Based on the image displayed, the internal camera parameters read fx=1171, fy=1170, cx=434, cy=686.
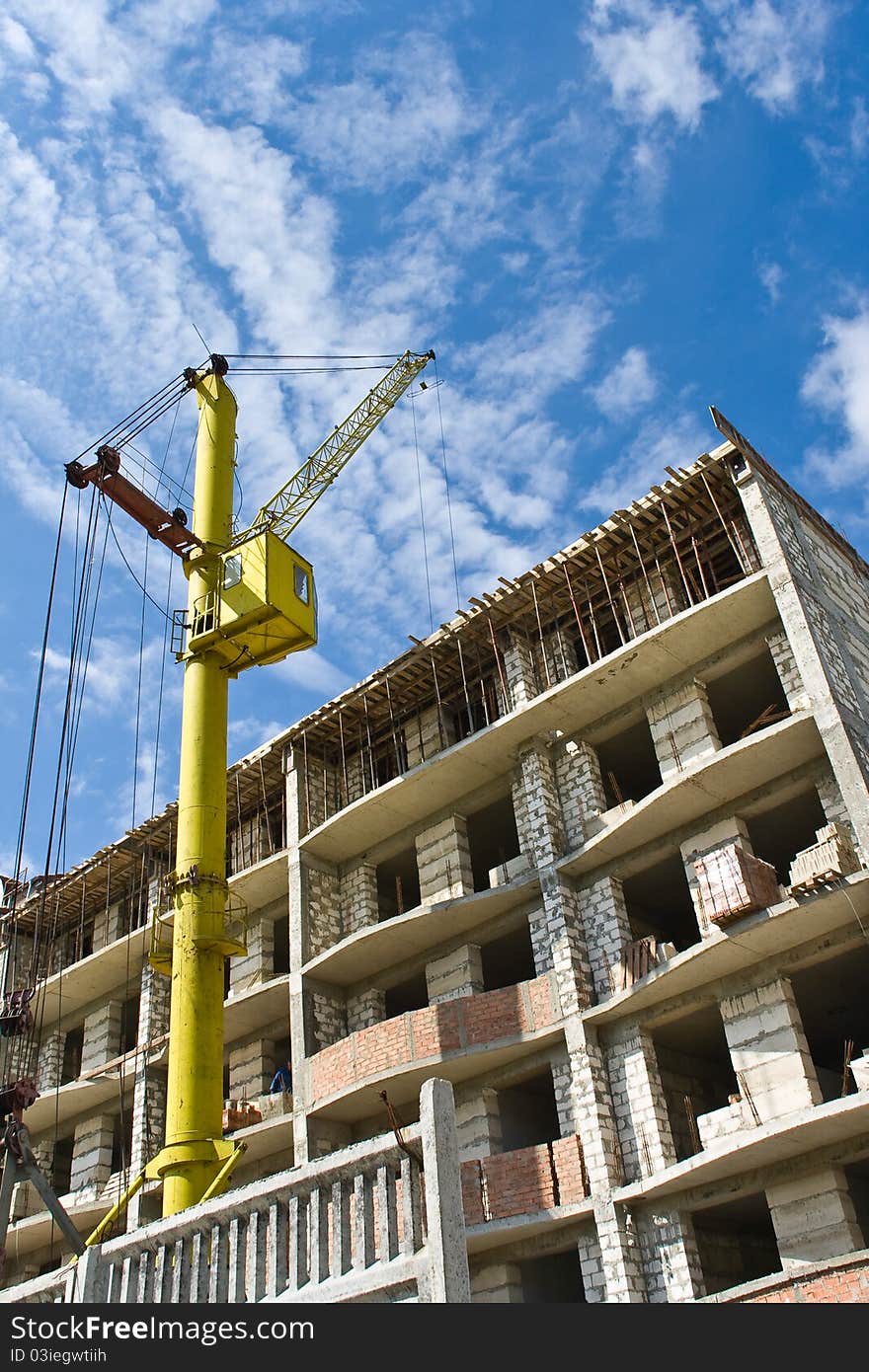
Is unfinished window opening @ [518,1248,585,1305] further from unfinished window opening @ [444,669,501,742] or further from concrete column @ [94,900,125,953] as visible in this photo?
concrete column @ [94,900,125,953]

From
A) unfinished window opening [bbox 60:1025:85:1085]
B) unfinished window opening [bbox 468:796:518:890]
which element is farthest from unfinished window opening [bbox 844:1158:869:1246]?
unfinished window opening [bbox 60:1025:85:1085]

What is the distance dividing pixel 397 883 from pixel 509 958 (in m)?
2.99

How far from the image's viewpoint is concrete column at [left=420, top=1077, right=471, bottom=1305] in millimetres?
6039

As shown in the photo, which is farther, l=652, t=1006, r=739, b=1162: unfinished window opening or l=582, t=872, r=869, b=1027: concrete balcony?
l=652, t=1006, r=739, b=1162: unfinished window opening

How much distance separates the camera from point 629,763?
23.9 meters

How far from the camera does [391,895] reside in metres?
27.1

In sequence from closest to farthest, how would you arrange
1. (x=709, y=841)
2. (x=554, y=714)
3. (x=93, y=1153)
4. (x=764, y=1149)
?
(x=764, y=1149), (x=709, y=841), (x=554, y=714), (x=93, y=1153)

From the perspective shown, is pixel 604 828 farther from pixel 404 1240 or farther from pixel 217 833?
pixel 404 1240

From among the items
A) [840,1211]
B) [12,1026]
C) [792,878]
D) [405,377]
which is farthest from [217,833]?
[405,377]

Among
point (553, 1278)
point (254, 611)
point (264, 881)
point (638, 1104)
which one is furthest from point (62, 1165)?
point (254, 611)

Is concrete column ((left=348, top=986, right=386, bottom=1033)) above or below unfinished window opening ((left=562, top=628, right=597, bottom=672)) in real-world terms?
below

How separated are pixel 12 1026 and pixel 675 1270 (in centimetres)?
992

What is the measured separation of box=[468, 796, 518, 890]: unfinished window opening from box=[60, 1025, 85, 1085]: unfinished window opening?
476 inches

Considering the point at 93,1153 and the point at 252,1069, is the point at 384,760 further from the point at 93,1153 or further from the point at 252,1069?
the point at 93,1153
